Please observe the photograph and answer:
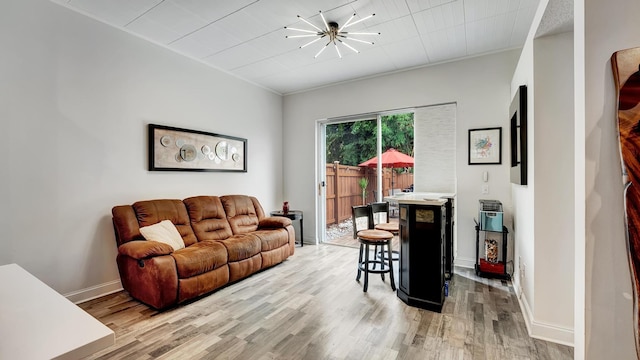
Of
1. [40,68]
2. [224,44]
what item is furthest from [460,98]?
[40,68]

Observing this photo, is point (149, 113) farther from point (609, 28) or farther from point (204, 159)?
point (609, 28)

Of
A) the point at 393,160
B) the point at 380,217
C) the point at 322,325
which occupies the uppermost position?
the point at 393,160

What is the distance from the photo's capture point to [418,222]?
2.55m

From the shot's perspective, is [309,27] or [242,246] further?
[242,246]

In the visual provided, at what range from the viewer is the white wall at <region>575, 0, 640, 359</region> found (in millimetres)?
1192

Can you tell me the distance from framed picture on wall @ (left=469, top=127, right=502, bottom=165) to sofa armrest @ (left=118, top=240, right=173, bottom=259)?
385 centimetres

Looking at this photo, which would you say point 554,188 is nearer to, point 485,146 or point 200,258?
point 485,146

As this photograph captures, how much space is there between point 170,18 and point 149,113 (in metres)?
1.14

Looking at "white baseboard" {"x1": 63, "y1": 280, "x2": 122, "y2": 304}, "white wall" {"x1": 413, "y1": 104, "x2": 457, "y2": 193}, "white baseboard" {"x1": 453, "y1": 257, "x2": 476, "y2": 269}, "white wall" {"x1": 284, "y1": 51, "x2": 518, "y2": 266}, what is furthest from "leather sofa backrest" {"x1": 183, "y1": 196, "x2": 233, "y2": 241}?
"white baseboard" {"x1": 453, "y1": 257, "x2": 476, "y2": 269}

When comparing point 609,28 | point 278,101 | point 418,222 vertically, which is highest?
point 278,101

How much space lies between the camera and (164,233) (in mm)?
2998

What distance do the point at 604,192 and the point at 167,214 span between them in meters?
3.74

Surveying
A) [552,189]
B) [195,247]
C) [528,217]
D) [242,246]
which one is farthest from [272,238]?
[552,189]

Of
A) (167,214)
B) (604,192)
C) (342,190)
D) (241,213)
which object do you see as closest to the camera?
(604,192)
